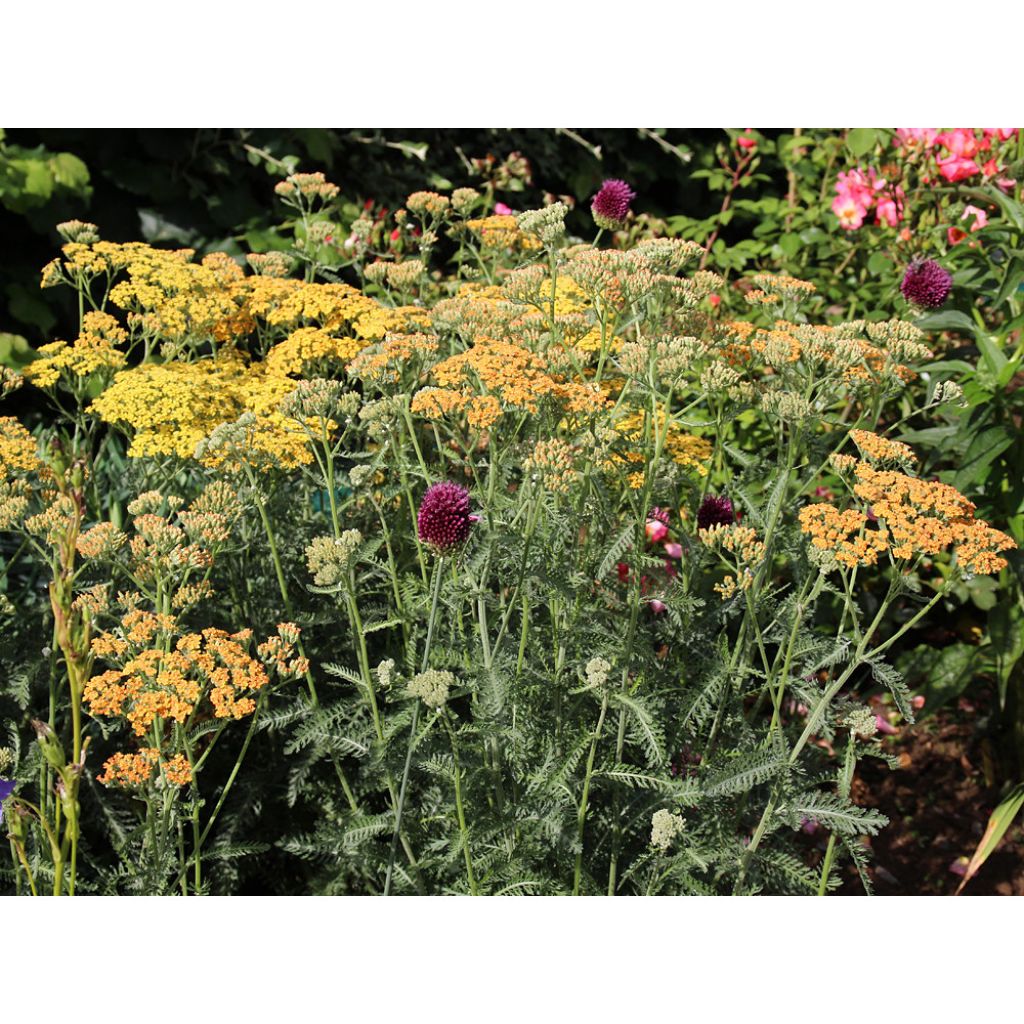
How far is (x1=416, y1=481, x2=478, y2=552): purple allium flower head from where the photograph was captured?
6.09ft

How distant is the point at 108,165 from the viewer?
16.3ft

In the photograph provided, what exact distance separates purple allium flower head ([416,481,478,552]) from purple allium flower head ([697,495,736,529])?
2.28 ft

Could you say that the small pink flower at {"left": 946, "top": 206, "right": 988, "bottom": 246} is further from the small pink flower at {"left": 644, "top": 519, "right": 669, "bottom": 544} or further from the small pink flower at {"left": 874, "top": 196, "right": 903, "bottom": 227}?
the small pink flower at {"left": 644, "top": 519, "right": 669, "bottom": 544}

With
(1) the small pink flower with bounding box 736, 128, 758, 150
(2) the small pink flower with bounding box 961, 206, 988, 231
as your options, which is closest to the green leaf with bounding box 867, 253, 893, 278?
(2) the small pink flower with bounding box 961, 206, 988, 231

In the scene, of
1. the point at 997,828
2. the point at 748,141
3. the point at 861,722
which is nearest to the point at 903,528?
the point at 861,722

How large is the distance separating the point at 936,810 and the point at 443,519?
7.42 feet

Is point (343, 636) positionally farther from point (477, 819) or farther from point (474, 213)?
point (474, 213)

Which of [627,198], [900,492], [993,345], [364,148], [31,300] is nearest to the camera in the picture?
[900,492]

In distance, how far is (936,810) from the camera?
3451mm

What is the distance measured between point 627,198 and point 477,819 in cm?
151

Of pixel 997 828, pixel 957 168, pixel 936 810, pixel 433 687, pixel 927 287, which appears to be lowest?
pixel 936 810

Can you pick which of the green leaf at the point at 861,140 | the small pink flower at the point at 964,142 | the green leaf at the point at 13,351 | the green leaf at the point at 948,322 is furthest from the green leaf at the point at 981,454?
the green leaf at the point at 13,351

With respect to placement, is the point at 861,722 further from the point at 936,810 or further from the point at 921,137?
the point at 921,137

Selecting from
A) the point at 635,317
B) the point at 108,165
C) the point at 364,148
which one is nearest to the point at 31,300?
the point at 108,165
